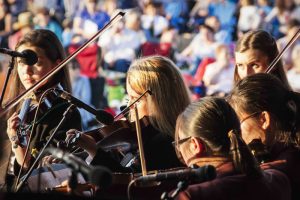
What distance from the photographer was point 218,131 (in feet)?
10.2

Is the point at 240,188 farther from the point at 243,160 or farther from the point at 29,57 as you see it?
the point at 29,57

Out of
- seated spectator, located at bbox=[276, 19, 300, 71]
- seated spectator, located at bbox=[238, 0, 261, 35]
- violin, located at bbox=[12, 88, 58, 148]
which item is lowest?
violin, located at bbox=[12, 88, 58, 148]

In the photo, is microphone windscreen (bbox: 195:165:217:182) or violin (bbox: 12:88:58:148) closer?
microphone windscreen (bbox: 195:165:217:182)

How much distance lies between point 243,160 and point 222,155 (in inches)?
4.4

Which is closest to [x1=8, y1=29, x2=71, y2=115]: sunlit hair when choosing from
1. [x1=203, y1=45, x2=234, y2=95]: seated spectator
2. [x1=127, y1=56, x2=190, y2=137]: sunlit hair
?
[x1=127, y1=56, x2=190, y2=137]: sunlit hair

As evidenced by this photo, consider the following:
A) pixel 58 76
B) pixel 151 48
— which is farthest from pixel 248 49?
pixel 151 48

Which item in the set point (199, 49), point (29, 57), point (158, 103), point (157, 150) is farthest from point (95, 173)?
point (199, 49)

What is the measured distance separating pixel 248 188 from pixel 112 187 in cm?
69

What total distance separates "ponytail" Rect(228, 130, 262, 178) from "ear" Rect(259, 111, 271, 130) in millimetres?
518

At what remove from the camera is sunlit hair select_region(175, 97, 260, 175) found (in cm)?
300

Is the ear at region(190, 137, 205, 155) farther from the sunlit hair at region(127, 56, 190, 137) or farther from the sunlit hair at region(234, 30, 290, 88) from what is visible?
the sunlit hair at region(234, 30, 290, 88)

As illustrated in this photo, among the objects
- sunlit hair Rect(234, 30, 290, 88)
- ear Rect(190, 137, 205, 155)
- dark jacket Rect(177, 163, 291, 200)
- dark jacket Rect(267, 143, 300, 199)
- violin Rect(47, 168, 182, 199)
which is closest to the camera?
dark jacket Rect(177, 163, 291, 200)

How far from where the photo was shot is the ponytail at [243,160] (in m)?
2.99

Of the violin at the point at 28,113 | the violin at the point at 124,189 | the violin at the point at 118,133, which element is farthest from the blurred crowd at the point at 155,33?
the violin at the point at 124,189
